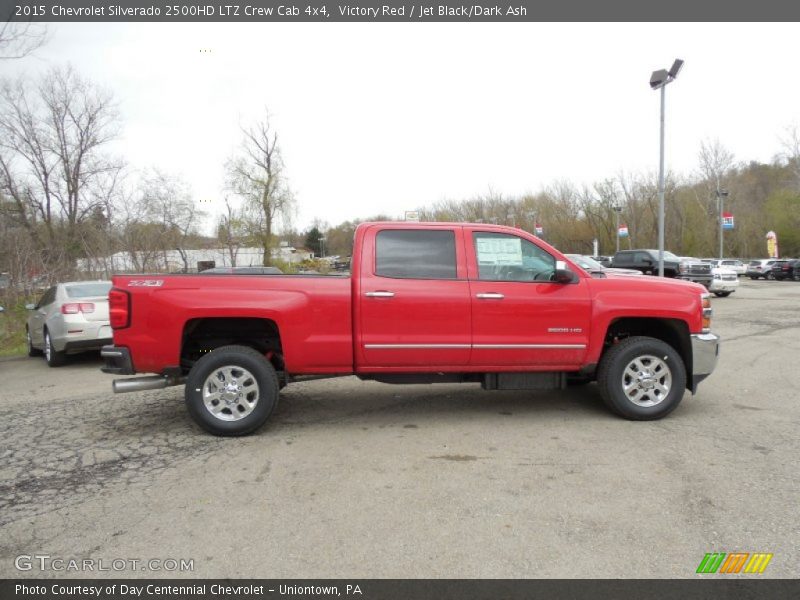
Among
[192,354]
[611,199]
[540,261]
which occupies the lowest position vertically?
[192,354]

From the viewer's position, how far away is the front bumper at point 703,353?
5.44 meters

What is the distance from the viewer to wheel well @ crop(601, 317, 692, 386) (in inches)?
220

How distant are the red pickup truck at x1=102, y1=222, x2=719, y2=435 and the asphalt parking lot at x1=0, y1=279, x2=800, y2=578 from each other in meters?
0.47

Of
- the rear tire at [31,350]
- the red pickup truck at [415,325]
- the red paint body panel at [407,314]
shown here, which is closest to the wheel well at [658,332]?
the red pickup truck at [415,325]

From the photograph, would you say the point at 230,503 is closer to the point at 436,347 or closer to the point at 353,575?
the point at 353,575

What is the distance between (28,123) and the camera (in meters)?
28.8

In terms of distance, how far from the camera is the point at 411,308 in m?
5.20

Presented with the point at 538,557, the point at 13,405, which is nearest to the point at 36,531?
the point at 538,557

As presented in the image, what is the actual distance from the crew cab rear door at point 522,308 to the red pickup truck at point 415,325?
0.04 ft

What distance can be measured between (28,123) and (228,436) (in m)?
31.6

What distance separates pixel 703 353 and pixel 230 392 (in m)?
4.67

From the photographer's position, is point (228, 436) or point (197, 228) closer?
point (228, 436)

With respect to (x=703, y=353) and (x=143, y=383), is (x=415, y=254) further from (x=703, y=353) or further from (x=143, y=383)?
(x=703, y=353)

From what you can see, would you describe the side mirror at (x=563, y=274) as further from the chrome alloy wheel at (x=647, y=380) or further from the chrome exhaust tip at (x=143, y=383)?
the chrome exhaust tip at (x=143, y=383)
